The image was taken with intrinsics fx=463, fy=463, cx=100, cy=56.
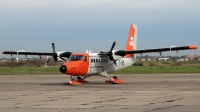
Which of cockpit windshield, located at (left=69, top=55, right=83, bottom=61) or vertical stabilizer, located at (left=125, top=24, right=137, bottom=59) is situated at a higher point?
vertical stabilizer, located at (left=125, top=24, right=137, bottom=59)

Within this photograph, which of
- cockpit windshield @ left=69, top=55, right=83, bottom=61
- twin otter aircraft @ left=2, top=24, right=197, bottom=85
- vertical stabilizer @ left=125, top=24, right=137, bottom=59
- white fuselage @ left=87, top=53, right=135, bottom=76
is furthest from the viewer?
vertical stabilizer @ left=125, top=24, right=137, bottom=59

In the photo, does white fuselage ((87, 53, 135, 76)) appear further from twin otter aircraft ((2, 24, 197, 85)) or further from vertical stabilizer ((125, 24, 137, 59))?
vertical stabilizer ((125, 24, 137, 59))

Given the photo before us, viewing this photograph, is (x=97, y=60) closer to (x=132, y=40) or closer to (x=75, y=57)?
(x=75, y=57)

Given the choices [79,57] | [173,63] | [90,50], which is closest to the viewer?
[79,57]

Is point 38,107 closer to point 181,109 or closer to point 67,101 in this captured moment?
point 67,101

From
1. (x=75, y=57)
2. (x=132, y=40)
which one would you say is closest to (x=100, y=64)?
(x=75, y=57)

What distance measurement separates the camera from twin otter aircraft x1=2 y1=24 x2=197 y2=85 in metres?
33.3

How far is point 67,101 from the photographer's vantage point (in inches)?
769

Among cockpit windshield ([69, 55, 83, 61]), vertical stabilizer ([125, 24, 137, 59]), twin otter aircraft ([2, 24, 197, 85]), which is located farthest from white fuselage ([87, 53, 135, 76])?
vertical stabilizer ([125, 24, 137, 59])

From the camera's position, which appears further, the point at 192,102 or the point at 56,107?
the point at 192,102

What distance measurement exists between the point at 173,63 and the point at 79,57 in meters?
69.0

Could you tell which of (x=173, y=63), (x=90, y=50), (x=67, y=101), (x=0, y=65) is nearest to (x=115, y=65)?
(x=90, y=50)

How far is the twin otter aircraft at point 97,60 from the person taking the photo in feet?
109

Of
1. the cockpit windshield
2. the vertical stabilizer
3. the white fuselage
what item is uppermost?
the vertical stabilizer
